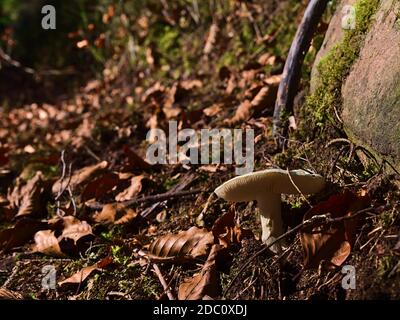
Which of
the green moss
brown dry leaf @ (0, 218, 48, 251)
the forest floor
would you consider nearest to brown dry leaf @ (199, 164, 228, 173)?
the forest floor

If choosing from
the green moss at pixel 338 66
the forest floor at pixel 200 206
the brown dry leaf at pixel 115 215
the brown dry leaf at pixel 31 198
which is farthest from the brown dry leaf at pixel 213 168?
the brown dry leaf at pixel 31 198

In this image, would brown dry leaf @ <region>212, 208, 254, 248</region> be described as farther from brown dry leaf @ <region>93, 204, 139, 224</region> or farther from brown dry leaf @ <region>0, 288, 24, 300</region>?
brown dry leaf @ <region>0, 288, 24, 300</region>

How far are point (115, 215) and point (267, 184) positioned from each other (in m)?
1.06

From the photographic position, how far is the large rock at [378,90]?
77.7 inches

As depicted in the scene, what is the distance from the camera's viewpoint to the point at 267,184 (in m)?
1.94

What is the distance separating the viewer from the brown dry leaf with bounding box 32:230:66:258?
2.46 meters

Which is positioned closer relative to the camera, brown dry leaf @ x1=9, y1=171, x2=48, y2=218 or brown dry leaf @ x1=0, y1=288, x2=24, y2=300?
brown dry leaf @ x1=0, y1=288, x2=24, y2=300

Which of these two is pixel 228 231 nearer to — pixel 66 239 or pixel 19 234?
pixel 66 239

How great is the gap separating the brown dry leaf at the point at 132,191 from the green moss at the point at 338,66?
1.07 meters

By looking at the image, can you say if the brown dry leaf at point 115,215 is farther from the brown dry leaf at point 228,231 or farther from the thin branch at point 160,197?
the brown dry leaf at point 228,231

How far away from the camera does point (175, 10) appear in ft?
18.8

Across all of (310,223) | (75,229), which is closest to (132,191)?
(75,229)

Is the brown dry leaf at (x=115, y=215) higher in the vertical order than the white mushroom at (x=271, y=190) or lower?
lower
